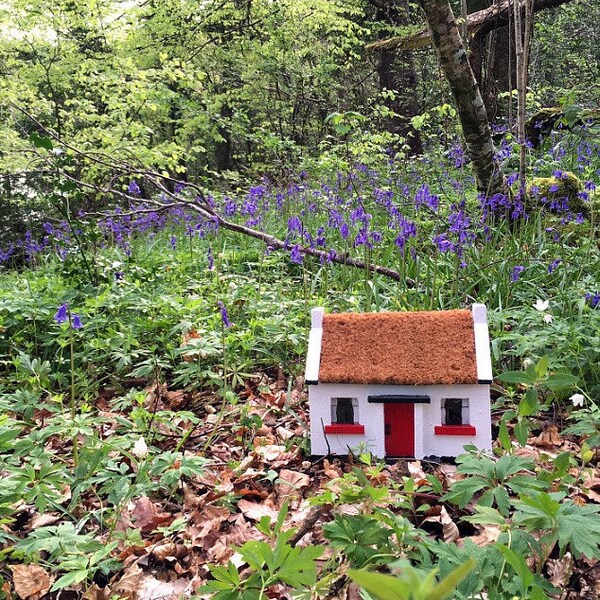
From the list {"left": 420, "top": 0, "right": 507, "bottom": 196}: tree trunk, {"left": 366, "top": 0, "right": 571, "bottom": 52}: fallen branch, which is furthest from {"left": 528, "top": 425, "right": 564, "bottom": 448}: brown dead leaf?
{"left": 366, "top": 0, "right": 571, "bottom": 52}: fallen branch

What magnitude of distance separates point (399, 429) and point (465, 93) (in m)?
3.04

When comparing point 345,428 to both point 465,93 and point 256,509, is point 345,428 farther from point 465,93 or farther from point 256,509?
point 465,93

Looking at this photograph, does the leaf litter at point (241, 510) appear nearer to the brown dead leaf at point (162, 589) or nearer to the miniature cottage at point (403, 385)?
the brown dead leaf at point (162, 589)

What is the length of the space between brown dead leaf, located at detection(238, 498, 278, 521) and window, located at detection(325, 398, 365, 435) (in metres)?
0.33

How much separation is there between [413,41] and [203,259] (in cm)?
546

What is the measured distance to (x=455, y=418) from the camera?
79.3 inches

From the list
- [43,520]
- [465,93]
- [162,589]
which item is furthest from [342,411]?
[465,93]

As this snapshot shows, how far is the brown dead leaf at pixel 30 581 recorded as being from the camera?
150cm

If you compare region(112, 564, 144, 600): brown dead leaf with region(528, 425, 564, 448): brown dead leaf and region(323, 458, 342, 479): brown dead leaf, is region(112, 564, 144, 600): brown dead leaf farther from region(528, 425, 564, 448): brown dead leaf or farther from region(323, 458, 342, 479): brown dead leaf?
region(528, 425, 564, 448): brown dead leaf

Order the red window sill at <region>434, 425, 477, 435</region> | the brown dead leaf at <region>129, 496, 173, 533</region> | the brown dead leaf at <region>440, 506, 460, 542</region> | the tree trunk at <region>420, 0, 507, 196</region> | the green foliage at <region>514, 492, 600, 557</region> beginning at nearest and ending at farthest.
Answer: the green foliage at <region>514, 492, 600, 557</region> → the brown dead leaf at <region>440, 506, 460, 542</region> → the brown dead leaf at <region>129, 496, 173, 533</region> → the red window sill at <region>434, 425, 477, 435</region> → the tree trunk at <region>420, 0, 507, 196</region>

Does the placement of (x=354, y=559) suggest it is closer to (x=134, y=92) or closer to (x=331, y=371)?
(x=331, y=371)

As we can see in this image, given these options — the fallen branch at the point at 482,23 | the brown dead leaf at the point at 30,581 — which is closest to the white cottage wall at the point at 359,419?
the brown dead leaf at the point at 30,581

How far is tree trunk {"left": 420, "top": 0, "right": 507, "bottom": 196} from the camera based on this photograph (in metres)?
3.88

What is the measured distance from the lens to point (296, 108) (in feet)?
41.4
